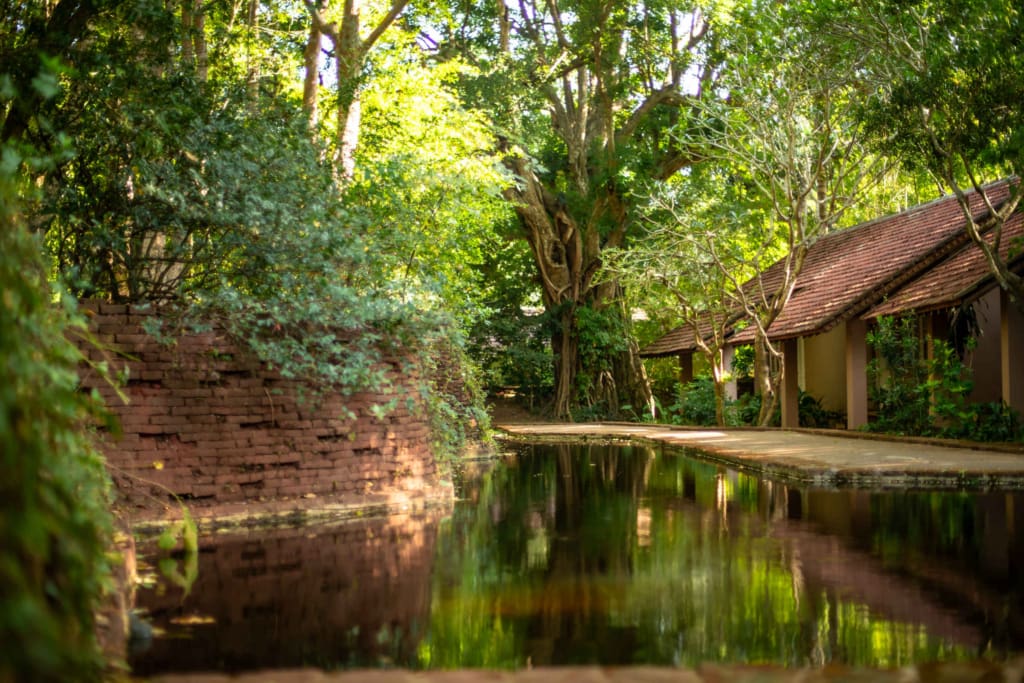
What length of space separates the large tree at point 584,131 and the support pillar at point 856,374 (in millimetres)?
7864

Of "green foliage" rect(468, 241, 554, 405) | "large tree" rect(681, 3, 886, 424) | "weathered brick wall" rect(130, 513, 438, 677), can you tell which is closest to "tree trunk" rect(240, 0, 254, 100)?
"weathered brick wall" rect(130, 513, 438, 677)

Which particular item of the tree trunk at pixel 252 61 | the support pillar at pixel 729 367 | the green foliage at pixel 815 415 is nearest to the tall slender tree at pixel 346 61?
the tree trunk at pixel 252 61

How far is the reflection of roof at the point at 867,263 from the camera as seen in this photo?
2270 centimetres

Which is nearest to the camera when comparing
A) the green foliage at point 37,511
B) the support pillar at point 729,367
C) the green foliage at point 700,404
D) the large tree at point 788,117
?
the green foliage at point 37,511

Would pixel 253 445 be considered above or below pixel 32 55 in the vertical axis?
below

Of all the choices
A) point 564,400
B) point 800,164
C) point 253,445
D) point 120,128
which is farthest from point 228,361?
point 564,400

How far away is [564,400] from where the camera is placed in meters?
36.1

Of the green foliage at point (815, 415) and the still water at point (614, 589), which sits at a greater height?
the green foliage at point (815, 415)

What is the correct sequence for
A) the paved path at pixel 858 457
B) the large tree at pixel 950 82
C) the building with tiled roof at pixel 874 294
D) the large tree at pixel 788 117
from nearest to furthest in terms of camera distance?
the paved path at pixel 858 457, the large tree at pixel 950 82, the building with tiled roof at pixel 874 294, the large tree at pixel 788 117

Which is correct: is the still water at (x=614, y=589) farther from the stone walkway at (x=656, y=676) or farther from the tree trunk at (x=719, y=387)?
the tree trunk at (x=719, y=387)

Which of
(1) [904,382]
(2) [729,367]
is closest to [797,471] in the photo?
(1) [904,382]

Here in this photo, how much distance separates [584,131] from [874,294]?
1401 cm

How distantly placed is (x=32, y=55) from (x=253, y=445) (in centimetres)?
442

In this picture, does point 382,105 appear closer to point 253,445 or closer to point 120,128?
point 120,128
